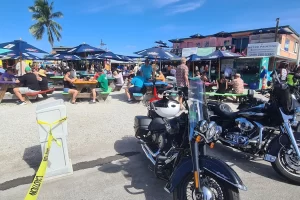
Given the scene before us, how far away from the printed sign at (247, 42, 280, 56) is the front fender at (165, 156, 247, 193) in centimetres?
1869

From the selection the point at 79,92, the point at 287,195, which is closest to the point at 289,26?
the point at 79,92

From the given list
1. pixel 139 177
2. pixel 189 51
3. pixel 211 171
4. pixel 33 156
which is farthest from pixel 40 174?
pixel 189 51

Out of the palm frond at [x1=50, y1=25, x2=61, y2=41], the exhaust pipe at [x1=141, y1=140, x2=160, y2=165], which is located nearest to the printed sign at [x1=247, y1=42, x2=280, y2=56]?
the exhaust pipe at [x1=141, y1=140, x2=160, y2=165]

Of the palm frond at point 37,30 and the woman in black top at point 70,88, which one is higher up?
the palm frond at point 37,30

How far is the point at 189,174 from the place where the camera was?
2055 mm

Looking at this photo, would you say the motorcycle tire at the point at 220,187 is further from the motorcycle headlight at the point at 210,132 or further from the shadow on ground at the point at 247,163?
the shadow on ground at the point at 247,163

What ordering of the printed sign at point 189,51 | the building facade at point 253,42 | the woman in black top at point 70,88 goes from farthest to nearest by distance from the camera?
1. the printed sign at point 189,51
2. the building facade at point 253,42
3. the woman in black top at point 70,88

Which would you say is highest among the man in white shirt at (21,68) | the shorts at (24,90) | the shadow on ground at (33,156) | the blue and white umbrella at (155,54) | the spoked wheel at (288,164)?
the blue and white umbrella at (155,54)

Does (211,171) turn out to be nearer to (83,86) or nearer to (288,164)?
(288,164)

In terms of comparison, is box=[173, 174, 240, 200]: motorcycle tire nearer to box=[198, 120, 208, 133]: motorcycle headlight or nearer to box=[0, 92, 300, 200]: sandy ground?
box=[198, 120, 208, 133]: motorcycle headlight

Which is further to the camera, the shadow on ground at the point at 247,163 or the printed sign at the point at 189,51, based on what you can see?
the printed sign at the point at 189,51

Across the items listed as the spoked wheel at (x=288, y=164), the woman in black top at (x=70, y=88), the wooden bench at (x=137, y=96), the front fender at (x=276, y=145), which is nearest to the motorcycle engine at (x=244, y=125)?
the front fender at (x=276, y=145)

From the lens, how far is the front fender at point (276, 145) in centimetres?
296

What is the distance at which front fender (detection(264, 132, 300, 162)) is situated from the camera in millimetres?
2959
